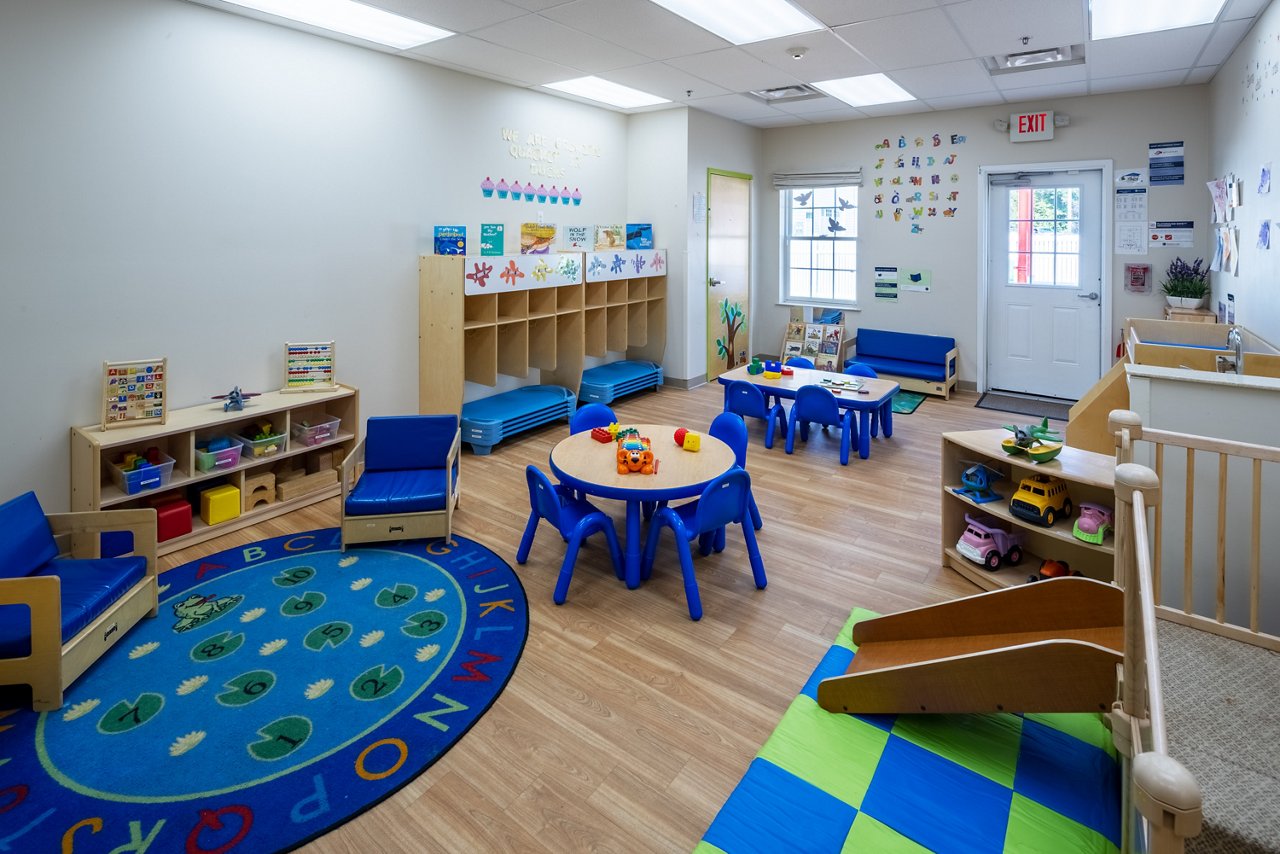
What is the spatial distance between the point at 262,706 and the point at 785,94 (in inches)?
255

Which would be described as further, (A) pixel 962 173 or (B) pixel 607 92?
(A) pixel 962 173

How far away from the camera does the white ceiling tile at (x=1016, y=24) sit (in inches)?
158

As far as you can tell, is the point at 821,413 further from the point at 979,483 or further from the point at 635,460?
the point at 635,460

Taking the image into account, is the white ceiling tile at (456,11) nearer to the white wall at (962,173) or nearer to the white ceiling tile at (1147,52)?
the white ceiling tile at (1147,52)

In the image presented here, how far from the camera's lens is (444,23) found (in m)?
4.27

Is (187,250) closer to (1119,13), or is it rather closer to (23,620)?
(23,620)

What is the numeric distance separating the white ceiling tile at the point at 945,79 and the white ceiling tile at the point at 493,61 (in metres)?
2.72

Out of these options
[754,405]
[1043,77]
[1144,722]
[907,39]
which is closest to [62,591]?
[1144,722]

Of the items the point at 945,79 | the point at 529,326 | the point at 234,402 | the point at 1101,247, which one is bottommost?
Result: the point at 234,402

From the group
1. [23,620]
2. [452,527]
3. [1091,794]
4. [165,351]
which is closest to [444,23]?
[165,351]

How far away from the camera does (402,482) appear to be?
3.97m

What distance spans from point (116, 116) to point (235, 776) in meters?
3.48

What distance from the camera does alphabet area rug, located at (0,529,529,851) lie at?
2.05 meters

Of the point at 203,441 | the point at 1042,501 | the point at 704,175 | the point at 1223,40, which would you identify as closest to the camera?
the point at 1042,501
